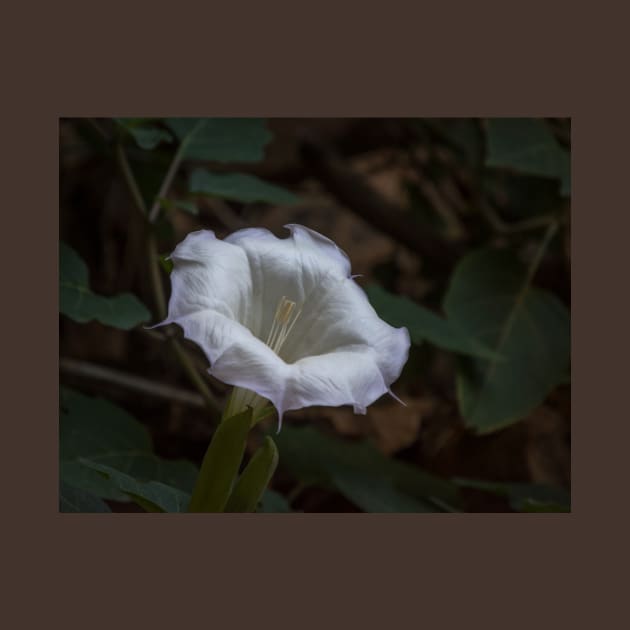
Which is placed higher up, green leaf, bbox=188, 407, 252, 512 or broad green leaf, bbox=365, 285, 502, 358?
broad green leaf, bbox=365, 285, 502, 358

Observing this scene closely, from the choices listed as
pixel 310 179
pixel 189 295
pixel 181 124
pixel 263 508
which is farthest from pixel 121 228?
pixel 189 295

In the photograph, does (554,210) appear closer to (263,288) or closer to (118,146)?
(118,146)

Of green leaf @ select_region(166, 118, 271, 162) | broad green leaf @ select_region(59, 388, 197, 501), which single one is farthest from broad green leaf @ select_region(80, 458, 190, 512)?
green leaf @ select_region(166, 118, 271, 162)

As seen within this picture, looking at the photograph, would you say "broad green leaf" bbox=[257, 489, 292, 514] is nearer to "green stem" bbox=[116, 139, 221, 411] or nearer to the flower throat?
"green stem" bbox=[116, 139, 221, 411]

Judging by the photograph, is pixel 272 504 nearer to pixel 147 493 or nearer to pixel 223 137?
pixel 147 493

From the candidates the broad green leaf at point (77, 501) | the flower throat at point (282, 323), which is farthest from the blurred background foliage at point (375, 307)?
the flower throat at point (282, 323)
